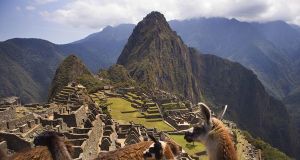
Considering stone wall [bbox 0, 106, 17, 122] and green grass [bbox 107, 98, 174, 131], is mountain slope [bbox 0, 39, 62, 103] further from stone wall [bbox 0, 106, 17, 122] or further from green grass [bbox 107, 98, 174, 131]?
stone wall [bbox 0, 106, 17, 122]

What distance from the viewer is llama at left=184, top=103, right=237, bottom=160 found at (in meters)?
4.47

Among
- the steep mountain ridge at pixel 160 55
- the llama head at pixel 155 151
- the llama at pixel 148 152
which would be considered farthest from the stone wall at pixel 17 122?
the steep mountain ridge at pixel 160 55

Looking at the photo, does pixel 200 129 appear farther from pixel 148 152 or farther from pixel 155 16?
pixel 155 16

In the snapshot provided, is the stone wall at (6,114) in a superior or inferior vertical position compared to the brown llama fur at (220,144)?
inferior

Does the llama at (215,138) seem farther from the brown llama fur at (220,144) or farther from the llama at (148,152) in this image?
the llama at (148,152)

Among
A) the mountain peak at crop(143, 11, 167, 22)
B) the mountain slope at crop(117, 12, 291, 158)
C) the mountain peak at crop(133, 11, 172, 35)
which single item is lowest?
the mountain slope at crop(117, 12, 291, 158)

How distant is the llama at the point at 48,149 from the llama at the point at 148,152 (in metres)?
0.50

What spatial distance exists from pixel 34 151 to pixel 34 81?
150128 mm

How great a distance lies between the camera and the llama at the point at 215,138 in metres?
4.47

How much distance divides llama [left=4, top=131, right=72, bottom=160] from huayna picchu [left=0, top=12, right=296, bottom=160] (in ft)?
0.04

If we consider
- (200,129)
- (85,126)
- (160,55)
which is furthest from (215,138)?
(160,55)

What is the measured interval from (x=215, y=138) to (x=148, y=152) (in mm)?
834

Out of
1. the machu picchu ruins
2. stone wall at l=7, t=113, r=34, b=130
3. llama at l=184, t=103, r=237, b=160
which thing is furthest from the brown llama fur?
stone wall at l=7, t=113, r=34, b=130

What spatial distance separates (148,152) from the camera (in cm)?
489
